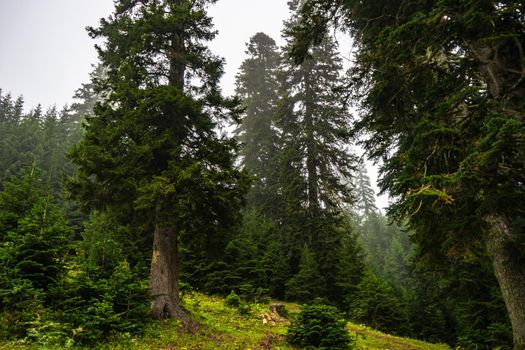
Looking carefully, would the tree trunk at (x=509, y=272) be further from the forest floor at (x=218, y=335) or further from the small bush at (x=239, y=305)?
the small bush at (x=239, y=305)

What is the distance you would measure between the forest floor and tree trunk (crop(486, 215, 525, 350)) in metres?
5.80

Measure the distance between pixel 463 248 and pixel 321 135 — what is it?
59.8ft

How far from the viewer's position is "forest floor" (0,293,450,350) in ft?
27.7

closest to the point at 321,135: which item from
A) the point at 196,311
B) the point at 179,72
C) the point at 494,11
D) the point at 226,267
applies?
the point at 226,267

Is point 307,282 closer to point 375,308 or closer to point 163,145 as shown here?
point 375,308

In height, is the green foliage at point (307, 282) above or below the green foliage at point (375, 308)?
above

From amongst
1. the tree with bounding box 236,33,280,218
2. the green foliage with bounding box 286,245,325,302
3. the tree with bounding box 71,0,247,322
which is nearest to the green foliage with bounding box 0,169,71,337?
the tree with bounding box 71,0,247,322

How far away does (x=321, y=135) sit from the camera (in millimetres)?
24297

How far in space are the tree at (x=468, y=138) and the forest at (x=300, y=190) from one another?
42 millimetres

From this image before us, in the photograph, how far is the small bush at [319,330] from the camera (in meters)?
10.2

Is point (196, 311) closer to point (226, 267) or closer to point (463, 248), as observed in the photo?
point (226, 267)

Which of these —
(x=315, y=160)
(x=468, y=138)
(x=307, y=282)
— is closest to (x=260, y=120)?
(x=315, y=160)

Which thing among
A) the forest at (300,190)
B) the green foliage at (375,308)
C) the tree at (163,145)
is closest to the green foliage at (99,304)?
the forest at (300,190)

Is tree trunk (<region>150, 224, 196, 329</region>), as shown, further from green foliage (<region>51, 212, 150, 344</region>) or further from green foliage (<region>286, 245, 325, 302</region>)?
green foliage (<region>286, 245, 325, 302</region>)
